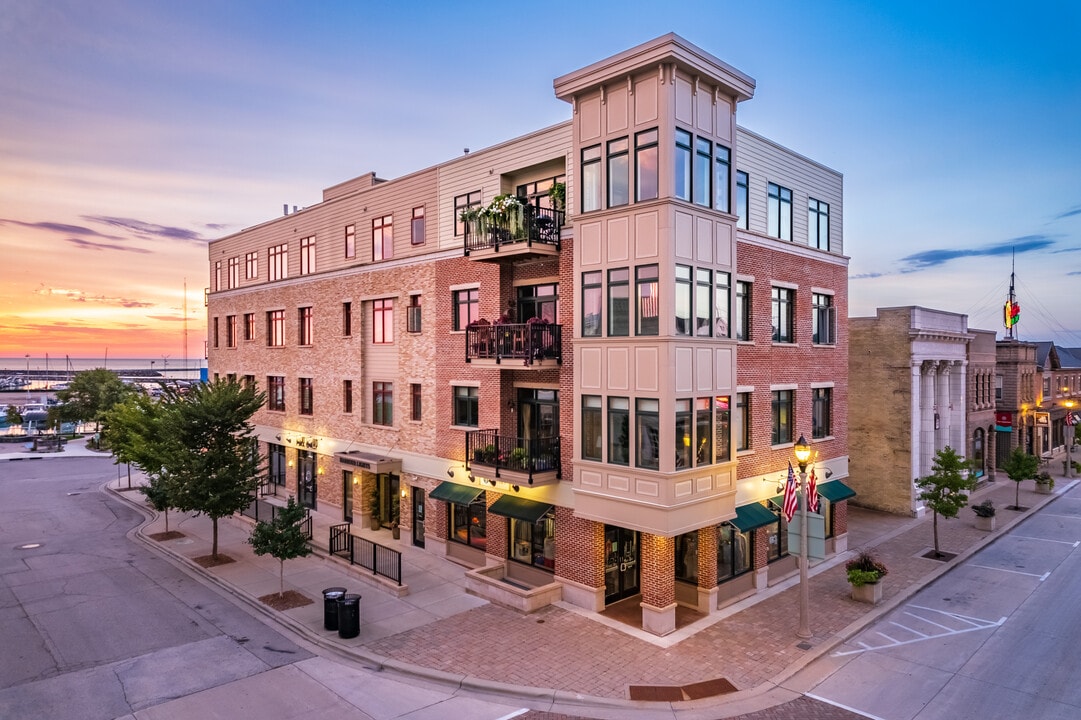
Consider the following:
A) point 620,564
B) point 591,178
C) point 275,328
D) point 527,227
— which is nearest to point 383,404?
point 275,328

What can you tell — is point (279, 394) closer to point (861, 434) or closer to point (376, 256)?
point (376, 256)

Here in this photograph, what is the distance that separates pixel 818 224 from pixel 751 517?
10980 mm

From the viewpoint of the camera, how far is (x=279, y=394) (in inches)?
1275

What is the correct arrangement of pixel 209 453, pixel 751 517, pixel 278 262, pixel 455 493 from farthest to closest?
pixel 278 262
pixel 209 453
pixel 455 493
pixel 751 517

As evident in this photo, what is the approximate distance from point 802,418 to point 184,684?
61.1 ft

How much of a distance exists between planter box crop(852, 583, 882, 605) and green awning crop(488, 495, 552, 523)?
29.2ft

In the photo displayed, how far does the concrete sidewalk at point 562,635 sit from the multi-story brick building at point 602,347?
935 millimetres

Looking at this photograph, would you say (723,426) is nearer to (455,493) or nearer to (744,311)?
(744,311)

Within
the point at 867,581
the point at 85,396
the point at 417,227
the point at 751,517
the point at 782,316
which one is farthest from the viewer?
the point at 85,396

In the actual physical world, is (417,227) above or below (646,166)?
above

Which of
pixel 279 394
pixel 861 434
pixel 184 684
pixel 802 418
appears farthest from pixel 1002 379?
pixel 184 684

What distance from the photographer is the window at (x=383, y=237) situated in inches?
1015

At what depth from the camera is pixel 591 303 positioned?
17109 mm

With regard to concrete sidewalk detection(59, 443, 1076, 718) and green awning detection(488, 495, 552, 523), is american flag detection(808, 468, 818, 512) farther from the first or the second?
green awning detection(488, 495, 552, 523)
